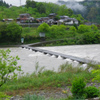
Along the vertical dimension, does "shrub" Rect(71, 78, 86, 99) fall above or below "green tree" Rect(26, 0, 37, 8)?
below

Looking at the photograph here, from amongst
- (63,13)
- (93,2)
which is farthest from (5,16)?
(93,2)

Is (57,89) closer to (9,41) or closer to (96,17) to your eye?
(9,41)

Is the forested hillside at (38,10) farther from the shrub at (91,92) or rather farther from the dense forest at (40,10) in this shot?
the shrub at (91,92)

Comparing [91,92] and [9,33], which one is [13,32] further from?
[91,92]

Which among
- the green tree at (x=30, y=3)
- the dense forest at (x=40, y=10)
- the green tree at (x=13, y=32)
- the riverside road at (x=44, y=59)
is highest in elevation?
the green tree at (x=30, y=3)

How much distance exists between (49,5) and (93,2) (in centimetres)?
4272

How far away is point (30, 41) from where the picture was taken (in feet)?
88.0

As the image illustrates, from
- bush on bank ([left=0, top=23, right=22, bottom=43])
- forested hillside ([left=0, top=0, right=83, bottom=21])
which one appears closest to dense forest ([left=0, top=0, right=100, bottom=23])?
forested hillside ([left=0, top=0, right=83, bottom=21])

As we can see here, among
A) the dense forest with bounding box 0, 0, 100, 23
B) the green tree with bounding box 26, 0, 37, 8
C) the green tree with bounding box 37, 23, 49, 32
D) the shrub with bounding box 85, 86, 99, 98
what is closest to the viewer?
the shrub with bounding box 85, 86, 99, 98

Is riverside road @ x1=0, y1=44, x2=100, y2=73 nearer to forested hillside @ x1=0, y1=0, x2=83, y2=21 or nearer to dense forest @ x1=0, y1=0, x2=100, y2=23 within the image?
dense forest @ x1=0, y1=0, x2=100, y2=23

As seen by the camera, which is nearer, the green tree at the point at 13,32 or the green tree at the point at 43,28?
the green tree at the point at 13,32

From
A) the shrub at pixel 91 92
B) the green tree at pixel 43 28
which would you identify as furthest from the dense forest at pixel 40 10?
the shrub at pixel 91 92

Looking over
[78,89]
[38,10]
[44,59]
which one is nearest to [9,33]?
[44,59]

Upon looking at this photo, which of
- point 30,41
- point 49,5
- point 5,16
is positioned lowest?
point 30,41
